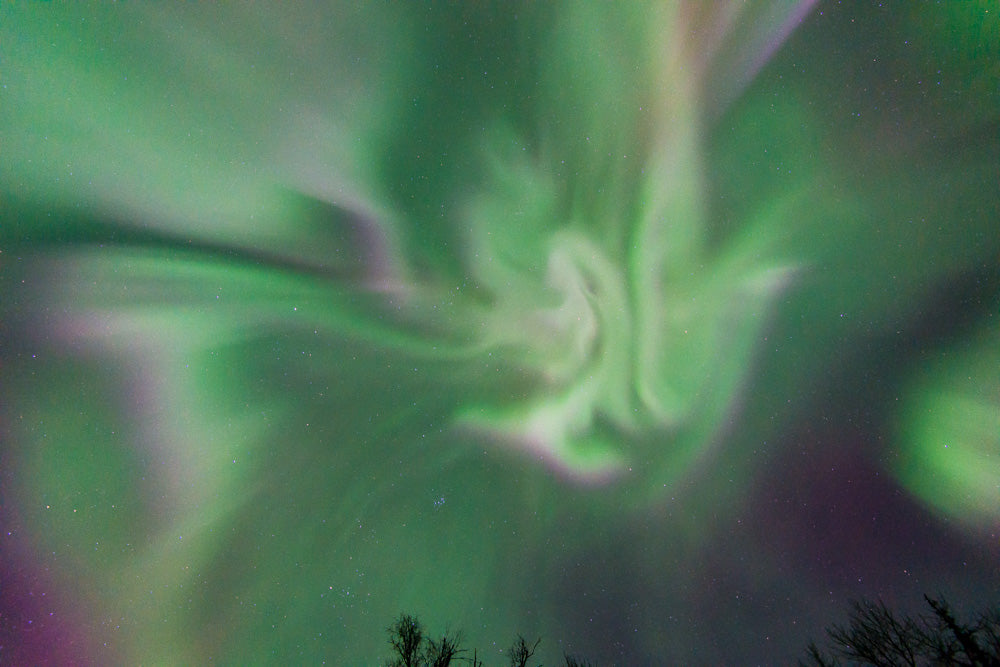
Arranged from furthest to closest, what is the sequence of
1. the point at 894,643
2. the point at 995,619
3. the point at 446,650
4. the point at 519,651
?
1. the point at 519,651
2. the point at 446,650
3. the point at 894,643
4. the point at 995,619

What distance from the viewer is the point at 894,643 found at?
18516 mm

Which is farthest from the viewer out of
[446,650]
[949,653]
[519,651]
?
[519,651]

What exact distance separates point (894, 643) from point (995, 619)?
139 inches

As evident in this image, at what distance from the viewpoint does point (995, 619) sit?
17000 mm

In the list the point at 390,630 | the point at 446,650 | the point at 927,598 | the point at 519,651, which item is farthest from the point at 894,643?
the point at 390,630

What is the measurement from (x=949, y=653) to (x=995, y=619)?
344 cm

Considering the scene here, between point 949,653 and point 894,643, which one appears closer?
point 949,653

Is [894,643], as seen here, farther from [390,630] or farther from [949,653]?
[390,630]

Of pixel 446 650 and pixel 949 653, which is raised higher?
pixel 446 650

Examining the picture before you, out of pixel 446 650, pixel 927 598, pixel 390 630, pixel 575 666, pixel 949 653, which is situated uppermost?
→ pixel 390 630

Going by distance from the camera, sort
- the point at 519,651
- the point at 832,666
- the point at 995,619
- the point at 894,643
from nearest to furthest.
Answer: the point at 995,619, the point at 894,643, the point at 832,666, the point at 519,651

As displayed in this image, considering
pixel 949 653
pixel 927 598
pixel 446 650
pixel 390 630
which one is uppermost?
pixel 390 630

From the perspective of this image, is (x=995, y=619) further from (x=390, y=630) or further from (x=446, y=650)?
A: (x=390, y=630)

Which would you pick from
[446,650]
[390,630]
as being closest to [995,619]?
[446,650]
